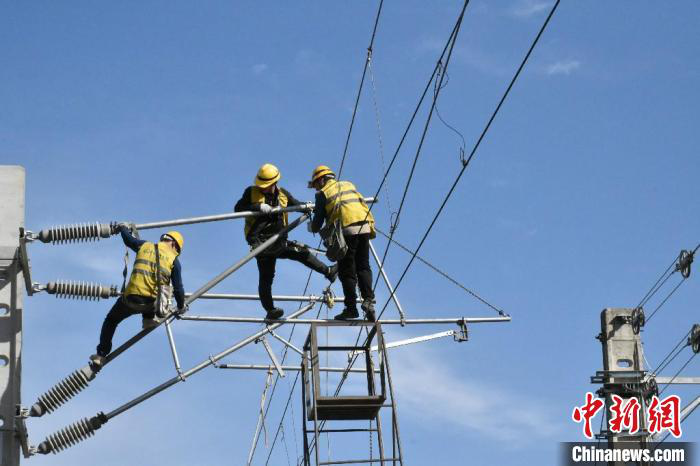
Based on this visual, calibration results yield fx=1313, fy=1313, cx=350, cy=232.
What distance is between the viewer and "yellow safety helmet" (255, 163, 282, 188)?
14688mm

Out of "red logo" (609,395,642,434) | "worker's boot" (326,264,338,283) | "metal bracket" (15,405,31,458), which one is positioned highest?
"worker's boot" (326,264,338,283)

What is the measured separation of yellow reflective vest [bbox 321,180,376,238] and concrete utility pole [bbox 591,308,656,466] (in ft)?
9.85

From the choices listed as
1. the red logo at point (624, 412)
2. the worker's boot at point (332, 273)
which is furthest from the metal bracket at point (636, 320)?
the worker's boot at point (332, 273)

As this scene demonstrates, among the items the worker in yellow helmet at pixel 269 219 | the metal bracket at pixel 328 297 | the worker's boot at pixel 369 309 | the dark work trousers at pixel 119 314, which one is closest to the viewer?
the dark work trousers at pixel 119 314

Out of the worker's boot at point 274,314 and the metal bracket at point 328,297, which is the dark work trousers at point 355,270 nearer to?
the worker's boot at point 274,314

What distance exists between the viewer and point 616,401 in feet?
48.5

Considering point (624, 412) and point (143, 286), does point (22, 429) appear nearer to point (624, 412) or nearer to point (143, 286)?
point (143, 286)

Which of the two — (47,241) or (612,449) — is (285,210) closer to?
(47,241)

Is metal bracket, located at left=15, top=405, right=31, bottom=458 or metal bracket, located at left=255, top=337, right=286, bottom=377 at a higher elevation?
metal bracket, located at left=255, top=337, right=286, bottom=377

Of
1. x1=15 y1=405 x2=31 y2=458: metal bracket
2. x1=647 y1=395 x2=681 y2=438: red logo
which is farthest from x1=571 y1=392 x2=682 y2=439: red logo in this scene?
x1=15 y1=405 x2=31 y2=458: metal bracket

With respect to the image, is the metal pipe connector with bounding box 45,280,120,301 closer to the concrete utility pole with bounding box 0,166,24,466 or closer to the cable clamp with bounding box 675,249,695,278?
the concrete utility pole with bounding box 0,166,24,466

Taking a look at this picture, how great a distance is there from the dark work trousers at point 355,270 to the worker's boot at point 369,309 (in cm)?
6

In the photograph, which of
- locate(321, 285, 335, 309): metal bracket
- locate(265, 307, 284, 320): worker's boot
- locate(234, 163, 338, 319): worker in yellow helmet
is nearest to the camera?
locate(234, 163, 338, 319): worker in yellow helmet

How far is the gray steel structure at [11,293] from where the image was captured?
11.9 meters
